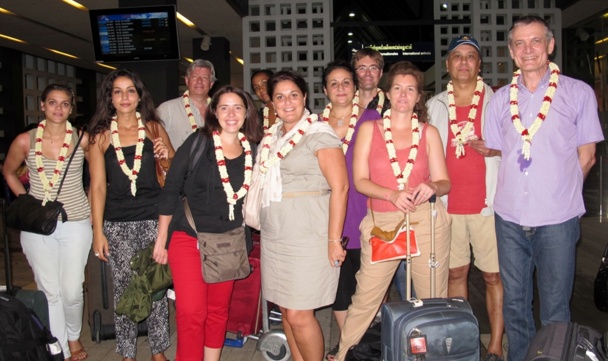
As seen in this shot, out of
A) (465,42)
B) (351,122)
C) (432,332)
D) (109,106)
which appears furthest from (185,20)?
(432,332)

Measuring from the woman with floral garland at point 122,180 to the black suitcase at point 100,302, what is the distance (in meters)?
0.57

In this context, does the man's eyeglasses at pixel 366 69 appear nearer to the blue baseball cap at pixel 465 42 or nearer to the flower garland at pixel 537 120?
the blue baseball cap at pixel 465 42

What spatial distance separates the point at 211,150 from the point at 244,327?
1.38 meters

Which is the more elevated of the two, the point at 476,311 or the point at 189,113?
the point at 189,113

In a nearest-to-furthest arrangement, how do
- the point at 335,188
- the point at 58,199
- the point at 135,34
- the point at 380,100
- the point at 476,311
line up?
the point at 335,188 → the point at 58,199 → the point at 380,100 → the point at 476,311 → the point at 135,34

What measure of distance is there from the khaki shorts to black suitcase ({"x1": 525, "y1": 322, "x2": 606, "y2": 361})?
0.92 metres

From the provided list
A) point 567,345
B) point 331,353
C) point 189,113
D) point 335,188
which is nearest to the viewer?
point 567,345

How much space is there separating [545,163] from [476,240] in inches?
30.6

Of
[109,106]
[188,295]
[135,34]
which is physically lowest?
[188,295]

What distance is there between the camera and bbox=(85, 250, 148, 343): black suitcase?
3756 millimetres

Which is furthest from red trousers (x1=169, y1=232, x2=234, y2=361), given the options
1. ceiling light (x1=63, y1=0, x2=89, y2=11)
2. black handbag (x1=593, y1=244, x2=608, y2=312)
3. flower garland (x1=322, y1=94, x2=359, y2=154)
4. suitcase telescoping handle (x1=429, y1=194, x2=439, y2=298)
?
ceiling light (x1=63, y1=0, x2=89, y2=11)

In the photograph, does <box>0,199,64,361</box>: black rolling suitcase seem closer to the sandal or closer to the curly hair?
the sandal

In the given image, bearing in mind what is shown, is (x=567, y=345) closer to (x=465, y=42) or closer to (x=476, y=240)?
(x=476, y=240)

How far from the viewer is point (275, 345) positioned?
3.37 meters
